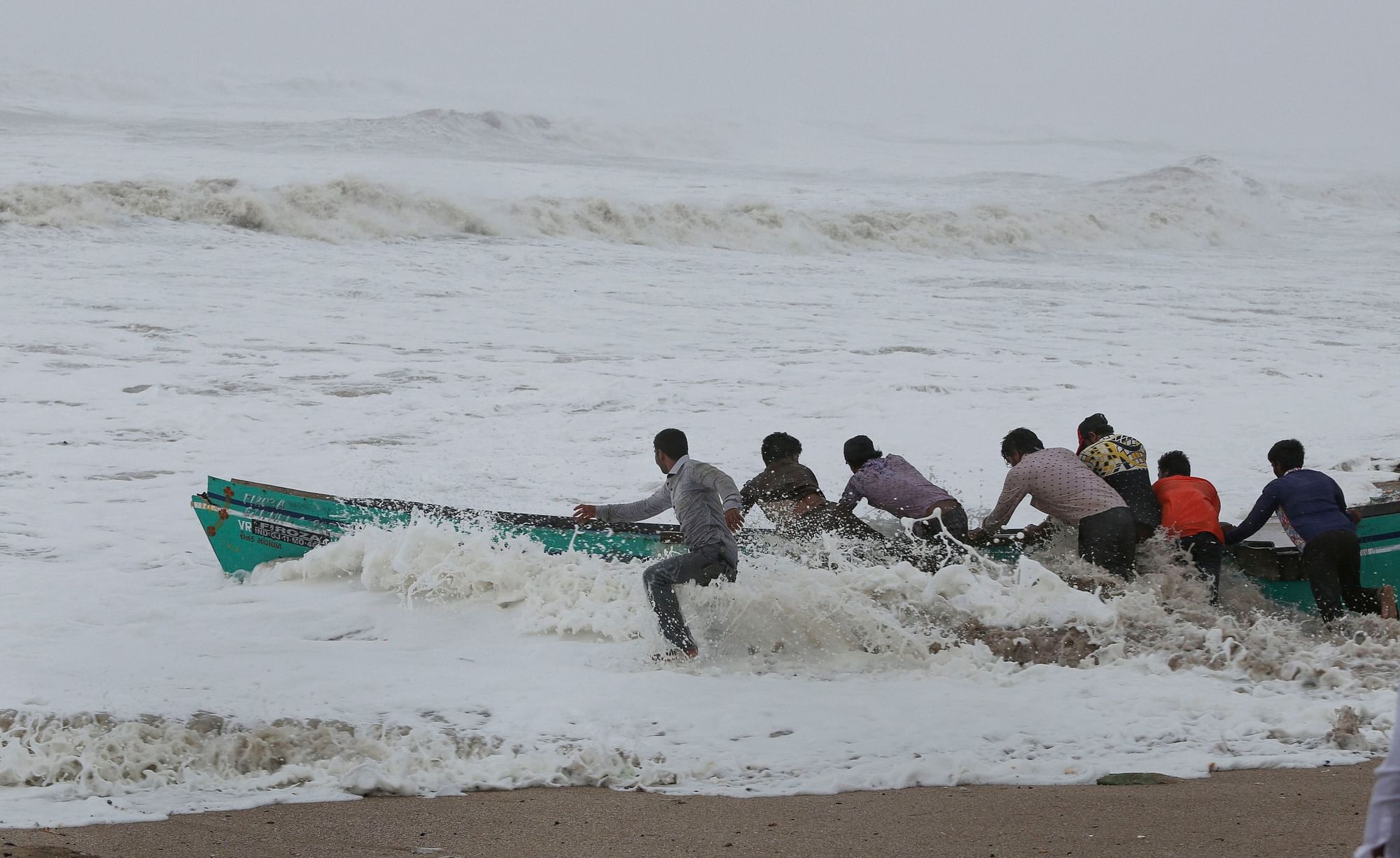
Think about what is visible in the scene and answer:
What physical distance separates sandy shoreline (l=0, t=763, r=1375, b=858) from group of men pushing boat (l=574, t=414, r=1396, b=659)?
177 centimetres

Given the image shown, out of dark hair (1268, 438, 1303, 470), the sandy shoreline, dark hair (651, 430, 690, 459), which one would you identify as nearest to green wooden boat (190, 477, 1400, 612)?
dark hair (1268, 438, 1303, 470)

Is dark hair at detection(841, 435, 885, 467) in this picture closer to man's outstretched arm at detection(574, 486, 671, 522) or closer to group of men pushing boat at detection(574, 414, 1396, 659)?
group of men pushing boat at detection(574, 414, 1396, 659)

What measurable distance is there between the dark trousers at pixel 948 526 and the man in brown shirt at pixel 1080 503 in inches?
7.9

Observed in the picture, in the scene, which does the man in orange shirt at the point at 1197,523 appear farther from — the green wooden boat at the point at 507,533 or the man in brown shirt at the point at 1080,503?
the green wooden boat at the point at 507,533

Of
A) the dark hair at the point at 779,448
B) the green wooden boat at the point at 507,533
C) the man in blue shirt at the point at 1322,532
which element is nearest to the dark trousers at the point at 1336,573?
the man in blue shirt at the point at 1322,532

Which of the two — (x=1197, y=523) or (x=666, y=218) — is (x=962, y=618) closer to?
(x=1197, y=523)

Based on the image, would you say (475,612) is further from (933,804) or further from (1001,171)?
(1001,171)

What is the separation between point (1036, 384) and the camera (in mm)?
15523

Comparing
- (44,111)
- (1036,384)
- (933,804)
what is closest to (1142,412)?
(1036,384)

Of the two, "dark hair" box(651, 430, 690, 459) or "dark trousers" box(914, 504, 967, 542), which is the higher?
"dark hair" box(651, 430, 690, 459)

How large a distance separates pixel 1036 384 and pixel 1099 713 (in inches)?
403

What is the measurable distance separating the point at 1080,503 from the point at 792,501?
1.58m

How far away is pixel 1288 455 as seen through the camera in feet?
22.6

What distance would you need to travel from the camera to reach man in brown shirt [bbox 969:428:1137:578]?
6777 mm
